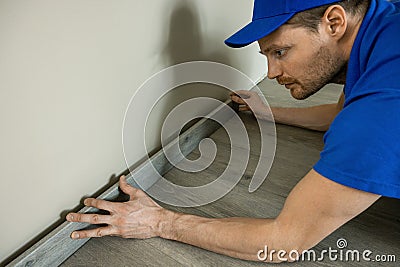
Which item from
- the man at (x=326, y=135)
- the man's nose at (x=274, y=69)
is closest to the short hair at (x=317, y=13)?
the man at (x=326, y=135)

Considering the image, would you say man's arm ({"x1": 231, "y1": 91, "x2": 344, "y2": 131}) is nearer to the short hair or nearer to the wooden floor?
the wooden floor

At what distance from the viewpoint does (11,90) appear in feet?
2.46

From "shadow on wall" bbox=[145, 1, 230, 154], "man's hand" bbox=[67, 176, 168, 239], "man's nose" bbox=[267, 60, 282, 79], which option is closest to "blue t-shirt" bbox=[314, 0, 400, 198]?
"man's nose" bbox=[267, 60, 282, 79]

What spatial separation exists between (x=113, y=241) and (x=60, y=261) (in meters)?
0.13

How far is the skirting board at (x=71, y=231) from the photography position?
854 millimetres

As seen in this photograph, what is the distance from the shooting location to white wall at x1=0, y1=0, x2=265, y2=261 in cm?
76

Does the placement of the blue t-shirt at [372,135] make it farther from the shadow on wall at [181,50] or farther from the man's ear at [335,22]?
the shadow on wall at [181,50]

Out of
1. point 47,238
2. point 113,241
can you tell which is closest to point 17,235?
point 47,238

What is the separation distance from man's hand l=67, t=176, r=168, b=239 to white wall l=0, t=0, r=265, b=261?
0.25 feet

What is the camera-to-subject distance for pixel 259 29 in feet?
2.93

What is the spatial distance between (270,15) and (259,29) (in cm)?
4

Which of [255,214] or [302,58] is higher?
[302,58]

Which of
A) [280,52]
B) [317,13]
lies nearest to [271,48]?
[280,52]

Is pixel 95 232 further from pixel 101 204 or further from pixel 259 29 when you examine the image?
pixel 259 29
